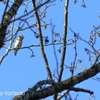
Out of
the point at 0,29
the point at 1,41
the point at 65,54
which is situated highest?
the point at 65,54

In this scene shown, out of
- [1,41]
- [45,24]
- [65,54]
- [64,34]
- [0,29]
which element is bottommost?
[0,29]

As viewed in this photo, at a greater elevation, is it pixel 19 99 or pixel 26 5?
pixel 26 5

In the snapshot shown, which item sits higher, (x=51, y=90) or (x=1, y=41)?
(x=1, y=41)

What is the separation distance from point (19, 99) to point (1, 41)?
0.68 metres

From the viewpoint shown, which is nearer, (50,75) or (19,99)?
(19,99)

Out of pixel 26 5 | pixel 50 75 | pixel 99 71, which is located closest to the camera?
pixel 99 71

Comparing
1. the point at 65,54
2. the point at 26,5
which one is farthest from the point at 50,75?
the point at 26,5

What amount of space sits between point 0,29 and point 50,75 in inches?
50.4

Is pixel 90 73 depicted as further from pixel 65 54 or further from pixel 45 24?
pixel 45 24

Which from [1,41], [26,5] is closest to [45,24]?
[26,5]

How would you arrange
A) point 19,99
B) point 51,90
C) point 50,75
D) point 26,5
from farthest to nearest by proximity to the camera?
1. point 26,5
2. point 50,75
3. point 51,90
4. point 19,99

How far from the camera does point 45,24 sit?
214 inches

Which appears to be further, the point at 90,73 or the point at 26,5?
the point at 26,5

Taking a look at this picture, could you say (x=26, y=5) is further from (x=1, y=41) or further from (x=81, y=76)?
(x=81, y=76)
